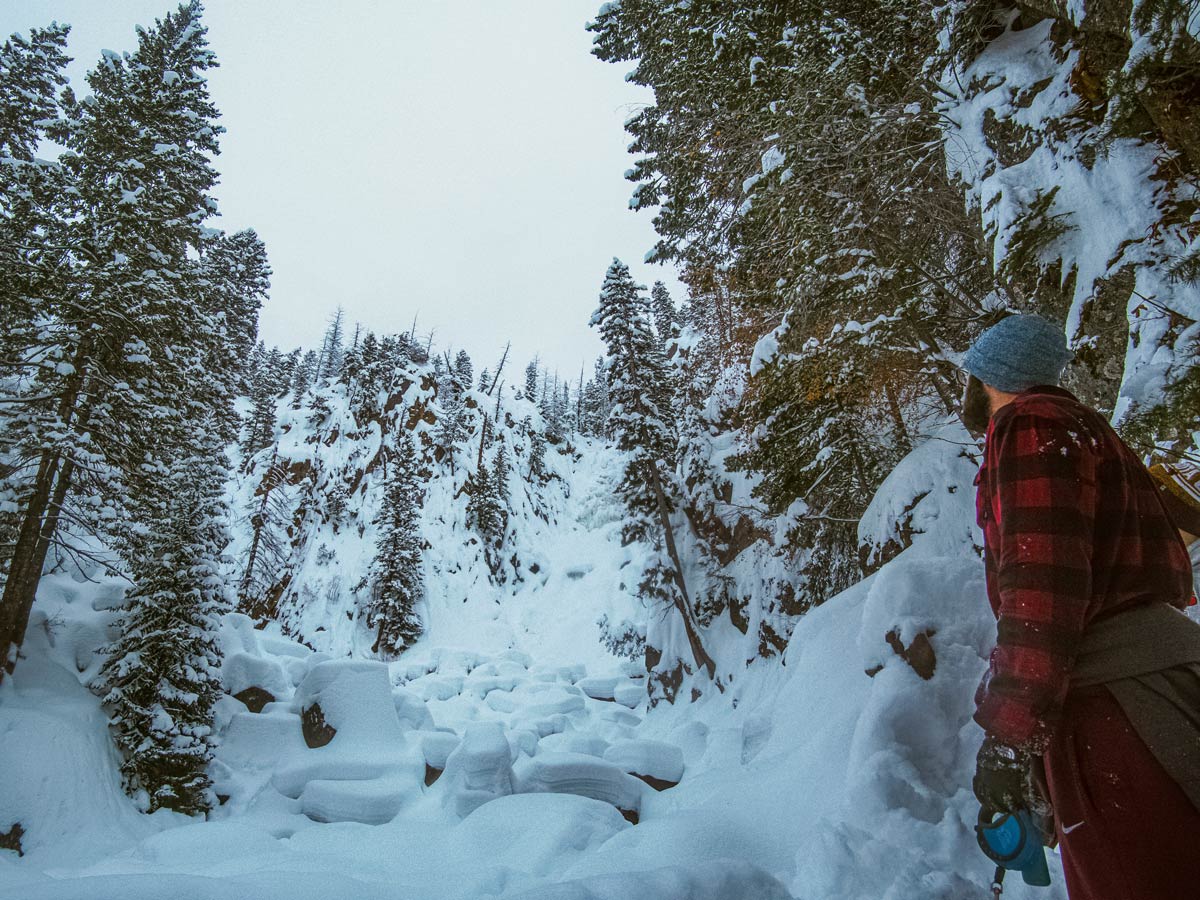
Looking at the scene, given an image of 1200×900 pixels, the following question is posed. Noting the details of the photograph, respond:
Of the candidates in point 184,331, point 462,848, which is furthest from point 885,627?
point 184,331

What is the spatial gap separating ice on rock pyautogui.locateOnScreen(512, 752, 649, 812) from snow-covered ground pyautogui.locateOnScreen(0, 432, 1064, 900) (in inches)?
1.4

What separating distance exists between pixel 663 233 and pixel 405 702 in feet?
53.0

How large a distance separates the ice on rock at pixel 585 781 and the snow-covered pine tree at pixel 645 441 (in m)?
9.48

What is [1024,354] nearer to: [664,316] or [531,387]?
[664,316]

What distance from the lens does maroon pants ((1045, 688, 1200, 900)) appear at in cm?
137

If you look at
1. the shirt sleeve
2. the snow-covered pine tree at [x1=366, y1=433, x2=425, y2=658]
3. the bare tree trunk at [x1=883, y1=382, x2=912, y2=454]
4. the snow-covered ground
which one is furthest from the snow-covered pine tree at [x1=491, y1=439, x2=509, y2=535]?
the shirt sleeve

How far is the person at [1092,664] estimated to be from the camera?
142 centimetres

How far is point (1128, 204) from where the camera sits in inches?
141

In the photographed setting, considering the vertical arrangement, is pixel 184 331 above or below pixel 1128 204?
above

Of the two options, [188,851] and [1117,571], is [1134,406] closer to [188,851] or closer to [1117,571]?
[1117,571]

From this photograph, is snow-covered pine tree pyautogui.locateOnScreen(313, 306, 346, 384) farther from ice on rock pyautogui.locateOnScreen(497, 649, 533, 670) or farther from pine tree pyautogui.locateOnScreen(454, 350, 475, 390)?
ice on rock pyautogui.locateOnScreen(497, 649, 533, 670)

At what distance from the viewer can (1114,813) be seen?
4.83 ft

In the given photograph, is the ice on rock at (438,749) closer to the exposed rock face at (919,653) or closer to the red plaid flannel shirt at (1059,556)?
the exposed rock face at (919,653)

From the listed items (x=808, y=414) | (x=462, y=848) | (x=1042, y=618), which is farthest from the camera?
(x=808, y=414)
